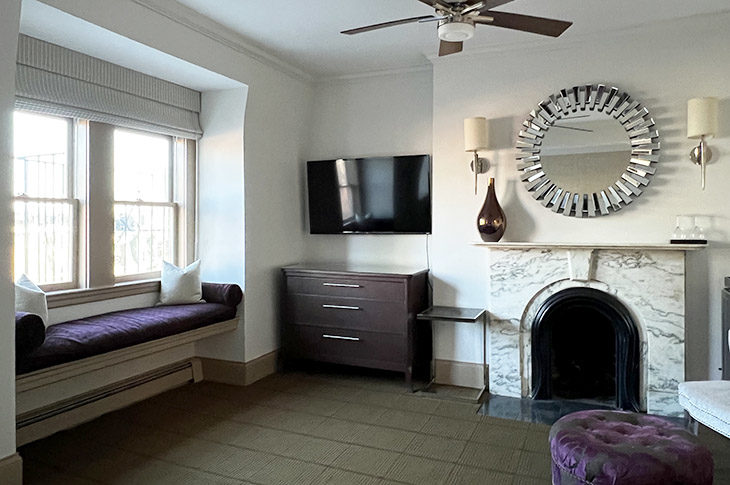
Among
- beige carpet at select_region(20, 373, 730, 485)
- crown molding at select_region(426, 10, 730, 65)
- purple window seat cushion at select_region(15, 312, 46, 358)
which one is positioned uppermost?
crown molding at select_region(426, 10, 730, 65)

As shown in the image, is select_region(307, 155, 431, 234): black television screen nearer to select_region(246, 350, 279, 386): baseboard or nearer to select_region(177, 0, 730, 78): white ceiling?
select_region(177, 0, 730, 78): white ceiling

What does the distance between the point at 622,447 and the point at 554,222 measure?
214 centimetres

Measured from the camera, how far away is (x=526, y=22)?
2510 millimetres

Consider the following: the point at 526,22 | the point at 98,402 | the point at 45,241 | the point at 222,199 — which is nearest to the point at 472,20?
the point at 526,22

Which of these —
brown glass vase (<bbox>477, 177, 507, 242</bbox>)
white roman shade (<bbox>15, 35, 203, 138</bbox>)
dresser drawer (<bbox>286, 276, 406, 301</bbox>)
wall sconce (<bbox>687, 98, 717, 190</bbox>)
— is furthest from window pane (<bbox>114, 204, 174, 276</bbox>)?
wall sconce (<bbox>687, 98, 717, 190</bbox>)

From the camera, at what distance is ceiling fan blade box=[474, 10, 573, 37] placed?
2445 millimetres

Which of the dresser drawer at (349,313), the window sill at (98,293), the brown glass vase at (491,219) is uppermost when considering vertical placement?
the brown glass vase at (491,219)

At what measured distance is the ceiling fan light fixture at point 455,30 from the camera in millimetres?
2371

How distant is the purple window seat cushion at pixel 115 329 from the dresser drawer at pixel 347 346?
2.13 feet

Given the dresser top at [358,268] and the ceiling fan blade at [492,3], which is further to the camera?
the dresser top at [358,268]

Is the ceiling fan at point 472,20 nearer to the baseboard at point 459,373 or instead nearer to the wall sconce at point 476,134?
the wall sconce at point 476,134

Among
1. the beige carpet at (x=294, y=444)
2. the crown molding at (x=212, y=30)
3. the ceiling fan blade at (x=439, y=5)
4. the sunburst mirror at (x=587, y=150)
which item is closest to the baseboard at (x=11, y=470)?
the beige carpet at (x=294, y=444)

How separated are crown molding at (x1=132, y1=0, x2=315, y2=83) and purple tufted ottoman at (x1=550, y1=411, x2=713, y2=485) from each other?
10.4ft

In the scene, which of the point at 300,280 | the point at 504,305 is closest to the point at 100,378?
the point at 300,280
